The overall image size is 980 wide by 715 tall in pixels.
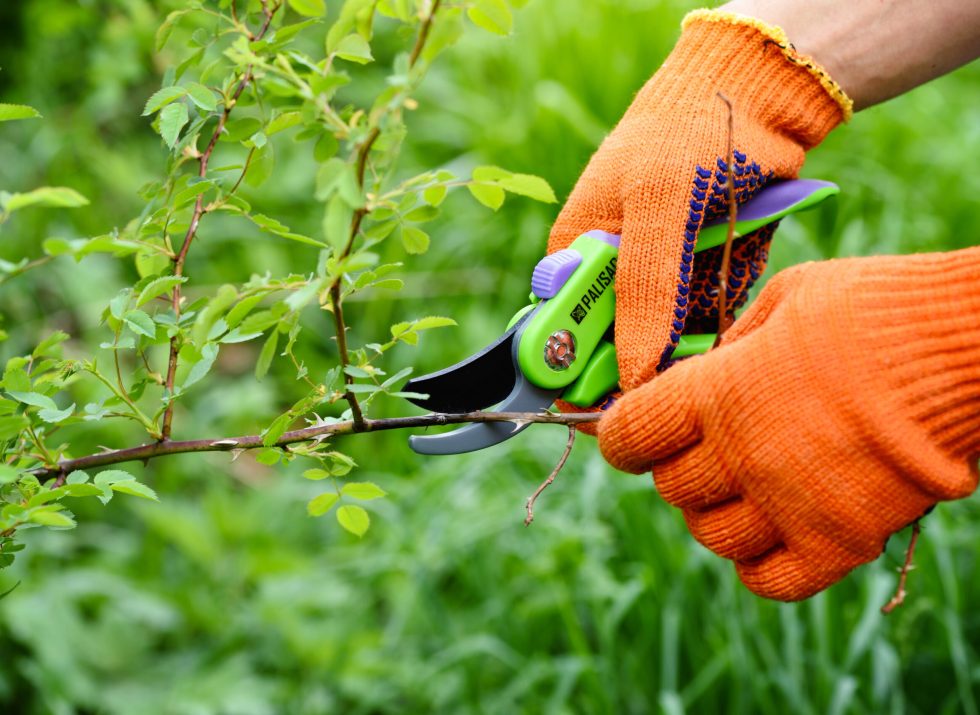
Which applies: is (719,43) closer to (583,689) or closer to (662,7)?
(583,689)

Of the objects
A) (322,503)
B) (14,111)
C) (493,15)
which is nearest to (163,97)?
(14,111)

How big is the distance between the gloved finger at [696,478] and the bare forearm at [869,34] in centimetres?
67

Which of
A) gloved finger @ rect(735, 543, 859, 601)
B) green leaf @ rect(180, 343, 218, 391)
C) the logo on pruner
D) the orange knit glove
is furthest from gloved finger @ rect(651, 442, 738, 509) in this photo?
green leaf @ rect(180, 343, 218, 391)

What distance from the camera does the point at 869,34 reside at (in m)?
1.57

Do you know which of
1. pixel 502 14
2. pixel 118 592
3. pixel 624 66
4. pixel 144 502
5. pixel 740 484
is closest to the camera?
pixel 502 14

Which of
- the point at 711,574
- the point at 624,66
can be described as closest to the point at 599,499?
the point at 711,574

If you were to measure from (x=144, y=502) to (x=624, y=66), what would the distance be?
2.02 m

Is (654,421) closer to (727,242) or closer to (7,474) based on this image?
(727,242)

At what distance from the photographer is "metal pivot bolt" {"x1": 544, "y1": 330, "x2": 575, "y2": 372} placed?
138 cm

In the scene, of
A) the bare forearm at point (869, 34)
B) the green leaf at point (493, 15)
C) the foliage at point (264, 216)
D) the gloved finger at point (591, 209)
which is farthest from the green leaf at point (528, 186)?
the bare forearm at point (869, 34)

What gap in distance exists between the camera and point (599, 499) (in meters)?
2.47

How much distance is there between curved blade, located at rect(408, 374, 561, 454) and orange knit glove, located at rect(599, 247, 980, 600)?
0.38ft

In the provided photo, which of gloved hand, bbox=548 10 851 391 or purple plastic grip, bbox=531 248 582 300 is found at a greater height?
gloved hand, bbox=548 10 851 391

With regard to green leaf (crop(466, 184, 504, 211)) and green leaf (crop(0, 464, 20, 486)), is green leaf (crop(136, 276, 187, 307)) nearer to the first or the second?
green leaf (crop(0, 464, 20, 486))
